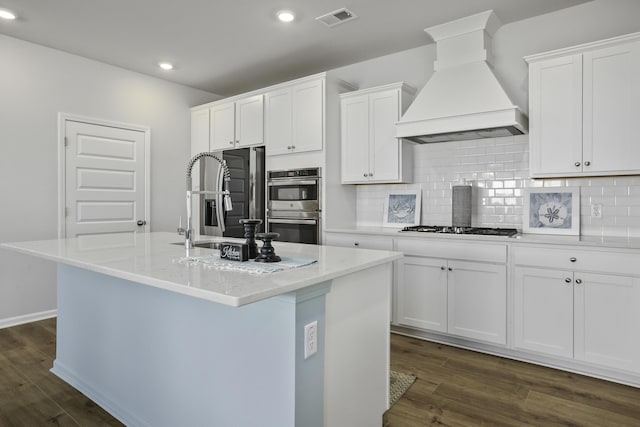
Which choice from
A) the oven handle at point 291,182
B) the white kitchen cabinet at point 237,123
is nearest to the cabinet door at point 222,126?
the white kitchen cabinet at point 237,123

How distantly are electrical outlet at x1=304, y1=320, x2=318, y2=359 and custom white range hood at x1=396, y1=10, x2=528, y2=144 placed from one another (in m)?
2.35

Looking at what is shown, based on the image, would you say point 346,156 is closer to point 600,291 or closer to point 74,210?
point 600,291

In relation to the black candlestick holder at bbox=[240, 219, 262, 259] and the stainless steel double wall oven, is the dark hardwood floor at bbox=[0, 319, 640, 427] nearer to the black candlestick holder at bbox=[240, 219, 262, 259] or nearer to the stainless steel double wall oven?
the black candlestick holder at bbox=[240, 219, 262, 259]

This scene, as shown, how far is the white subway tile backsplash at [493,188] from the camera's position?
2.93m

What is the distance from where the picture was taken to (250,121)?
446 centimetres

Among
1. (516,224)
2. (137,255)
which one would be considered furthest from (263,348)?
(516,224)

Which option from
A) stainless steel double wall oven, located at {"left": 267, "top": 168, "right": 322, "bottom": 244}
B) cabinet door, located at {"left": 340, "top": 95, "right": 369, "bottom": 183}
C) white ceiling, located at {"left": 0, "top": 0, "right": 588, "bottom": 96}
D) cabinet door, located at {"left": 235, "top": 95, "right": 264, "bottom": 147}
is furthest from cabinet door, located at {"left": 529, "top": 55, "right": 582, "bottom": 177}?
cabinet door, located at {"left": 235, "top": 95, "right": 264, "bottom": 147}

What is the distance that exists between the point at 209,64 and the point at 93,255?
3.09m

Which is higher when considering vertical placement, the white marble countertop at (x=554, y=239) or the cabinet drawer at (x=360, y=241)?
the white marble countertop at (x=554, y=239)

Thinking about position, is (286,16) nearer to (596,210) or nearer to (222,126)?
(222,126)

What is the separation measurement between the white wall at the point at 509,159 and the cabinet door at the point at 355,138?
1.19ft

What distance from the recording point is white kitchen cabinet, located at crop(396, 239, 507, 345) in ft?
9.57

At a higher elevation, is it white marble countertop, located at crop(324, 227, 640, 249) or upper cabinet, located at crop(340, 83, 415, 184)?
upper cabinet, located at crop(340, 83, 415, 184)

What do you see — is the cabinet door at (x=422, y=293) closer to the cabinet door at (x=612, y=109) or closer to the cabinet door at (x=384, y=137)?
the cabinet door at (x=384, y=137)
